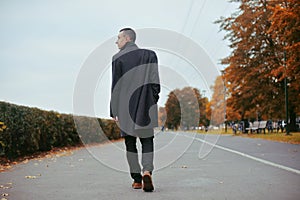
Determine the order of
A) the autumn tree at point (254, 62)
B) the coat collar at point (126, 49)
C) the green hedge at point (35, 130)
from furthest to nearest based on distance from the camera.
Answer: the autumn tree at point (254, 62)
the green hedge at point (35, 130)
the coat collar at point (126, 49)

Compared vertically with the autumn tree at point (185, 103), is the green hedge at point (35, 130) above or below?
below

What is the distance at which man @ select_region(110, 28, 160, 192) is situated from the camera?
18.6 ft

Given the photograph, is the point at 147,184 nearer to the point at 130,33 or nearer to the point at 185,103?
the point at 130,33

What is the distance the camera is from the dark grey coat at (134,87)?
568cm

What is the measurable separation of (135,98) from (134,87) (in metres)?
0.16

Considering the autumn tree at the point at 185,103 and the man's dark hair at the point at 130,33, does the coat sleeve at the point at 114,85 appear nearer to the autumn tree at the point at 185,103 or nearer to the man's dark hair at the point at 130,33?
the man's dark hair at the point at 130,33

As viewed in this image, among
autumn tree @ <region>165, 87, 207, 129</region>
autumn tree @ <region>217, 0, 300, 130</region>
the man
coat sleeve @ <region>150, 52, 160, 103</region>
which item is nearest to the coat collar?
the man

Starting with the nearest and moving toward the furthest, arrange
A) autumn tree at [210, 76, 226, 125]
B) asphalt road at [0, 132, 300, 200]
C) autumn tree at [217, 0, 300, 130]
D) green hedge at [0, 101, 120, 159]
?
asphalt road at [0, 132, 300, 200], green hedge at [0, 101, 120, 159], autumn tree at [217, 0, 300, 130], autumn tree at [210, 76, 226, 125]

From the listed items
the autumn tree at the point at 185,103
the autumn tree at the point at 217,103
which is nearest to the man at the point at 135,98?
the autumn tree at the point at 185,103

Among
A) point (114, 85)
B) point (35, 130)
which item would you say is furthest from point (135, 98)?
point (35, 130)

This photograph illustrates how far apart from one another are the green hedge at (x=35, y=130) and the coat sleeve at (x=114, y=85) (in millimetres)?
5099

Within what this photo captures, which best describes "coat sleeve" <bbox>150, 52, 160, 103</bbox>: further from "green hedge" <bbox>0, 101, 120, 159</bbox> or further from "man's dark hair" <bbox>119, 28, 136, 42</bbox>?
"green hedge" <bbox>0, 101, 120, 159</bbox>

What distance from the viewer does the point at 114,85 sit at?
5.74 m

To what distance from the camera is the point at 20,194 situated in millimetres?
5328
